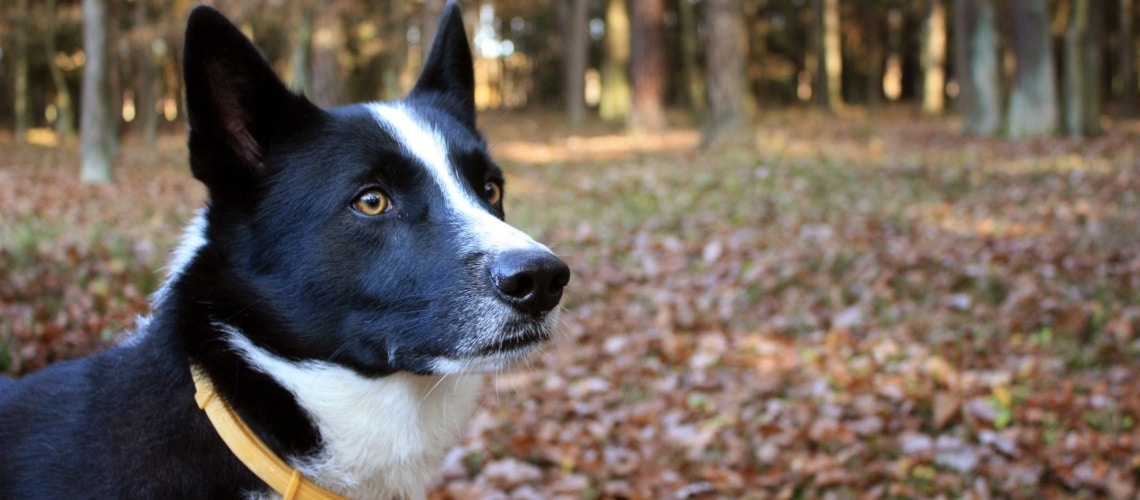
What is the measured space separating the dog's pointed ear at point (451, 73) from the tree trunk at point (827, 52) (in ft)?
101

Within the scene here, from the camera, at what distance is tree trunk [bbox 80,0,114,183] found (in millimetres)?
13531

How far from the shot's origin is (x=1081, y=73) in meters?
14.6

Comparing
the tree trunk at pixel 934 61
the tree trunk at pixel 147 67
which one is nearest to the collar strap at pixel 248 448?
the tree trunk at pixel 147 67

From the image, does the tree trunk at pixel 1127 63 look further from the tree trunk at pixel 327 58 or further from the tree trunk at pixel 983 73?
the tree trunk at pixel 327 58

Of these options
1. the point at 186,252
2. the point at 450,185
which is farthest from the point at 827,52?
the point at 186,252

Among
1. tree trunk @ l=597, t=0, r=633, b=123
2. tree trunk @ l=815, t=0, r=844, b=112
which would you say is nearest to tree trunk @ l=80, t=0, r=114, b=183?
tree trunk @ l=597, t=0, r=633, b=123

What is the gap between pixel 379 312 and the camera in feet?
8.19

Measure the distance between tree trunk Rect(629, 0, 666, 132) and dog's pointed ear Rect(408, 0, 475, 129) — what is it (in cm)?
1640

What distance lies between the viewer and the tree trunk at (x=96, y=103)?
44.4ft

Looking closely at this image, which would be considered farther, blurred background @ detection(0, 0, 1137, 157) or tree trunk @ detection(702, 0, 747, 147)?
blurred background @ detection(0, 0, 1137, 157)

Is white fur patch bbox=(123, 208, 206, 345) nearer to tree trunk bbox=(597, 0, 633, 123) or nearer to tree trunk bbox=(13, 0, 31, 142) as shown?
tree trunk bbox=(597, 0, 633, 123)

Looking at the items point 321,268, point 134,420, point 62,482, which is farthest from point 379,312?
point 62,482

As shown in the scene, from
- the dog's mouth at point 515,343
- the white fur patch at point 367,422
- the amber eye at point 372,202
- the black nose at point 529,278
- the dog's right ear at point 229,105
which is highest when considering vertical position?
the dog's right ear at point 229,105

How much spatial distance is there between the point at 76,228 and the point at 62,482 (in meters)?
7.45
